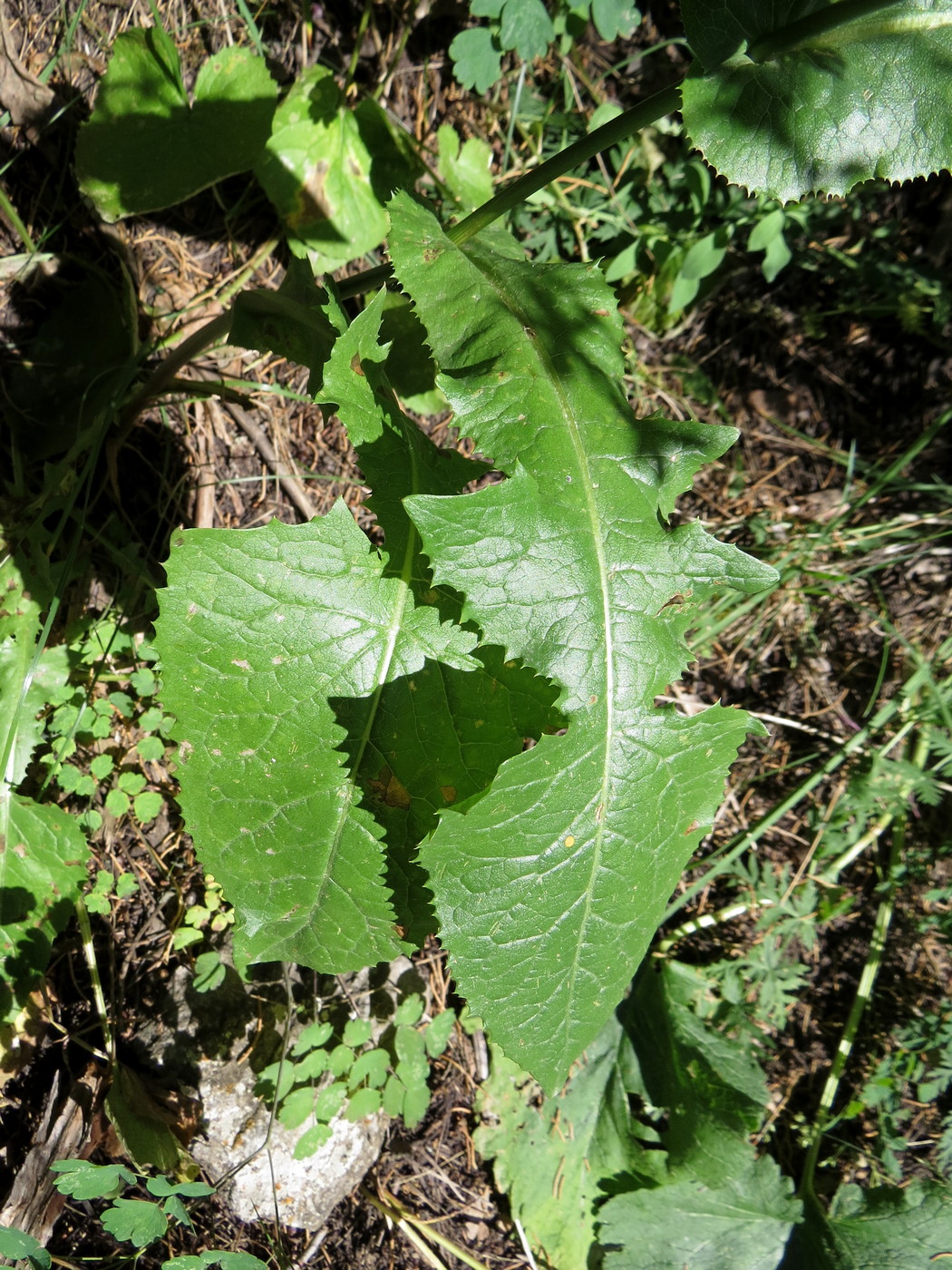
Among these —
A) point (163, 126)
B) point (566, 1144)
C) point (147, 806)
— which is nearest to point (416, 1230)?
point (566, 1144)

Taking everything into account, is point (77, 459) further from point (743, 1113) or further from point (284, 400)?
point (743, 1113)

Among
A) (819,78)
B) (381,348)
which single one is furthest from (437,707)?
(819,78)

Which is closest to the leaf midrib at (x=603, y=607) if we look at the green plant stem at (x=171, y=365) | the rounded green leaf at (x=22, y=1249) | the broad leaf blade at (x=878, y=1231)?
the green plant stem at (x=171, y=365)

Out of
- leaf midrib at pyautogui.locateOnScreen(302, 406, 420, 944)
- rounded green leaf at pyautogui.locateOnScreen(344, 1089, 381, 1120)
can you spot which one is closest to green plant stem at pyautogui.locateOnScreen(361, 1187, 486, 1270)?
rounded green leaf at pyautogui.locateOnScreen(344, 1089, 381, 1120)

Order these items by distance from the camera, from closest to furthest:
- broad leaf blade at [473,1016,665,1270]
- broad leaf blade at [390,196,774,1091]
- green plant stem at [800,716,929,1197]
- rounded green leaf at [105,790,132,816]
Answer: broad leaf blade at [390,196,774,1091]
rounded green leaf at [105,790,132,816]
broad leaf blade at [473,1016,665,1270]
green plant stem at [800,716,929,1197]

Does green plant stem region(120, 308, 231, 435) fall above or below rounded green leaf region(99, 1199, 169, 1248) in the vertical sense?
above

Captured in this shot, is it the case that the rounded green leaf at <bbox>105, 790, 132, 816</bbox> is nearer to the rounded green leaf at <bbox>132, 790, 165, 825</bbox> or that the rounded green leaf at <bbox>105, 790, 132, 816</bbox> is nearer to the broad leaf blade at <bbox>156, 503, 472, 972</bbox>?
the rounded green leaf at <bbox>132, 790, 165, 825</bbox>

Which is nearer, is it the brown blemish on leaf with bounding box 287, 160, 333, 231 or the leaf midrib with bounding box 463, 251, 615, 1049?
the leaf midrib with bounding box 463, 251, 615, 1049
